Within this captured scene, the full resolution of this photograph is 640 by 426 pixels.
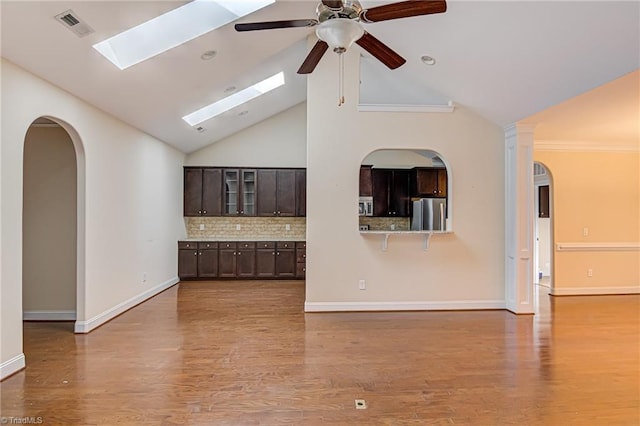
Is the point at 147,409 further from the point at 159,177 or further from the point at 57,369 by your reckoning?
the point at 159,177

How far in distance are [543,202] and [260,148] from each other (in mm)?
5963

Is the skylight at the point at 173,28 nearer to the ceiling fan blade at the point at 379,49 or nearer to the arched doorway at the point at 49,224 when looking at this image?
the ceiling fan blade at the point at 379,49

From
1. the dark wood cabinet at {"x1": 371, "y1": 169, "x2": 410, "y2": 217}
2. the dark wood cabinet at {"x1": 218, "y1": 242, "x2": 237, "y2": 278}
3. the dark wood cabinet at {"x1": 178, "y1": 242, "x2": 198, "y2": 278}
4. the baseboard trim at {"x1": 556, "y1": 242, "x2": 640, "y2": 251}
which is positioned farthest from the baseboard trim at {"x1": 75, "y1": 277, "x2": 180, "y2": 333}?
the baseboard trim at {"x1": 556, "y1": 242, "x2": 640, "y2": 251}

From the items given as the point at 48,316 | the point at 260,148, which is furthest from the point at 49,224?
the point at 260,148

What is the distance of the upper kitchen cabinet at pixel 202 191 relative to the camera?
7.75m

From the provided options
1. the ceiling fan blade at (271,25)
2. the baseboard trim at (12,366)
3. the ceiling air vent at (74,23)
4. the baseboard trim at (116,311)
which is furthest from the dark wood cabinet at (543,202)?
→ the baseboard trim at (12,366)

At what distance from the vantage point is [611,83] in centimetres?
367

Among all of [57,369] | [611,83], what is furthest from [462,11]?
[57,369]

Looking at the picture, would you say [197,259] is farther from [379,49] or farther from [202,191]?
[379,49]

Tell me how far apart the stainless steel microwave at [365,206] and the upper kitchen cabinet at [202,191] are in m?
2.90

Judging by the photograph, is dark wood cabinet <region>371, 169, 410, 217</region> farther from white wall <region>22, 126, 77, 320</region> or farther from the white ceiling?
white wall <region>22, 126, 77, 320</region>

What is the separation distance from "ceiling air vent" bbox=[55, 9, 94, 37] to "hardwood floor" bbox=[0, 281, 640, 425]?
9.07ft

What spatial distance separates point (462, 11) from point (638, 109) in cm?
271

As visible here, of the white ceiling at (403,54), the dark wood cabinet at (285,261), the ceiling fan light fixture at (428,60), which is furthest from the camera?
the dark wood cabinet at (285,261)
